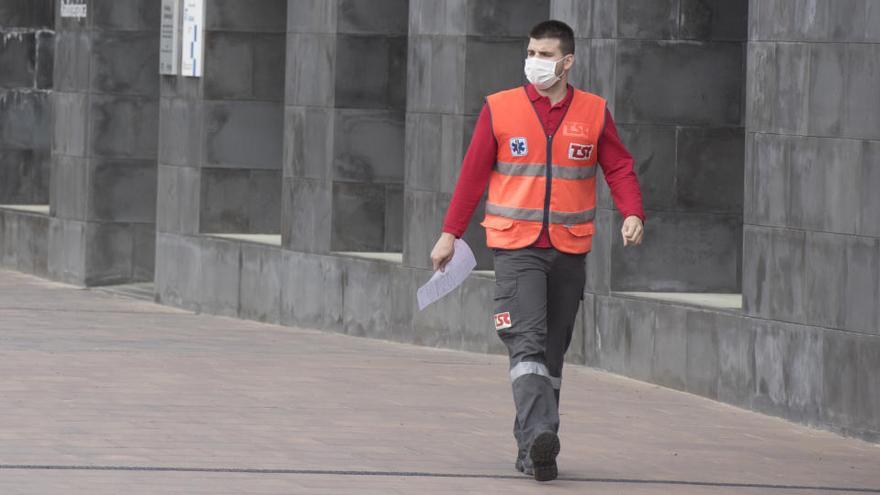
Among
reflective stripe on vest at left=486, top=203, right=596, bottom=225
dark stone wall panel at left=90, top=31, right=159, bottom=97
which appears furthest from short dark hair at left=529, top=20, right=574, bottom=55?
dark stone wall panel at left=90, top=31, right=159, bottom=97

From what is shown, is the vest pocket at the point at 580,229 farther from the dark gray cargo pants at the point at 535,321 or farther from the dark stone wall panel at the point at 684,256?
the dark stone wall panel at the point at 684,256

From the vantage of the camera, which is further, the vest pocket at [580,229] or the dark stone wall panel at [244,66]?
the dark stone wall panel at [244,66]

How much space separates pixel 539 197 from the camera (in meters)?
9.04

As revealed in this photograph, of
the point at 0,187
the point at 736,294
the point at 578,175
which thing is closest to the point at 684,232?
the point at 736,294

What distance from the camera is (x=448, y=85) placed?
15.1 m

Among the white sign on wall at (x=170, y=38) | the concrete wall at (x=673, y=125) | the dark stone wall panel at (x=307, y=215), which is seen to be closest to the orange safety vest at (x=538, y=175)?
the concrete wall at (x=673, y=125)

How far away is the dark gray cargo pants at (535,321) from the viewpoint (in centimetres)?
878

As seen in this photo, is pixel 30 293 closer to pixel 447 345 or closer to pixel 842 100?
pixel 447 345

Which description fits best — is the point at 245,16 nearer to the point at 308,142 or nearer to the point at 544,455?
the point at 308,142

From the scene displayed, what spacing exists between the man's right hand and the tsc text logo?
0.44 m

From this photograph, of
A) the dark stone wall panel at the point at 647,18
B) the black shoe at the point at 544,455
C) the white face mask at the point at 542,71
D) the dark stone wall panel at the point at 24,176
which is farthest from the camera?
the dark stone wall panel at the point at 24,176

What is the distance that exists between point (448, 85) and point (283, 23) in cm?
346

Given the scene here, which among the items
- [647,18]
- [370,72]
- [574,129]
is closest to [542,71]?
[574,129]

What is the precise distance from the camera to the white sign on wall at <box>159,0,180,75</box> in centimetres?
1856
